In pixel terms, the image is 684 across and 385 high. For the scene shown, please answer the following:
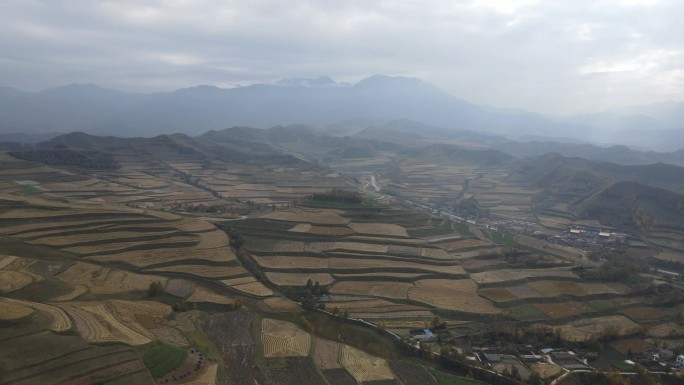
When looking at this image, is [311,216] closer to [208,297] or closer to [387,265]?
[387,265]

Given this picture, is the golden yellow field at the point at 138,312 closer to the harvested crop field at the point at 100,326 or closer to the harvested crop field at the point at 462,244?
the harvested crop field at the point at 100,326

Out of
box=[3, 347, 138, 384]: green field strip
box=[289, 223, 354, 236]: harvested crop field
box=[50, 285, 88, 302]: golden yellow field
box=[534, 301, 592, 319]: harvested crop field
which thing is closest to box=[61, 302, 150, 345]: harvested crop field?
box=[3, 347, 138, 384]: green field strip

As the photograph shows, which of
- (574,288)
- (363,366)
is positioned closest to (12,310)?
(363,366)

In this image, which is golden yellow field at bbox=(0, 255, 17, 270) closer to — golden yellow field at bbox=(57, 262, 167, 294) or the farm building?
golden yellow field at bbox=(57, 262, 167, 294)

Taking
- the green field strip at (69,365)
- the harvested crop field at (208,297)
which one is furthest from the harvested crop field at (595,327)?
the green field strip at (69,365)

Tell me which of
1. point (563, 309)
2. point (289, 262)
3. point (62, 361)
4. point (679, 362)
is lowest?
point (679, 362)
